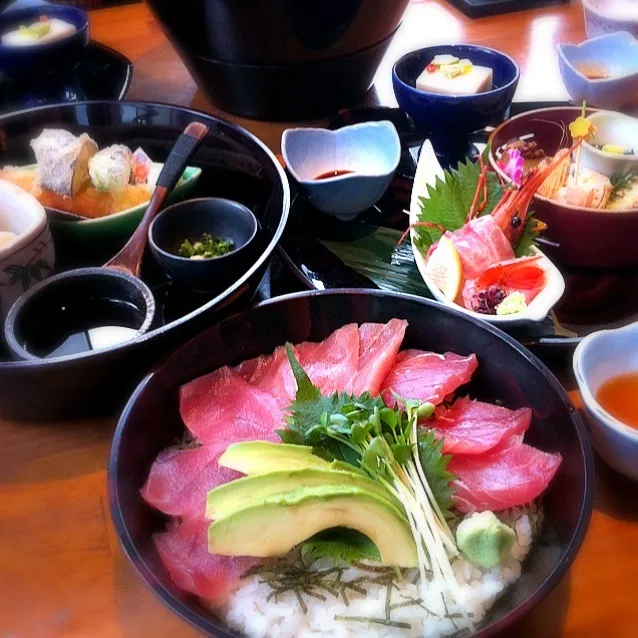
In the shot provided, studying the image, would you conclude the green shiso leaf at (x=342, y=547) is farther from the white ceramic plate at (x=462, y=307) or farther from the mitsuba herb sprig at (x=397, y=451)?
the white ceramic plate at (x=462, y=307)

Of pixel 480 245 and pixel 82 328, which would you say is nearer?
pixel 82 328

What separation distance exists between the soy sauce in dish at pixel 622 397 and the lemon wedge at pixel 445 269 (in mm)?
258

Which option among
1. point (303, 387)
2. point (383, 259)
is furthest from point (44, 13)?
point (303, 387)

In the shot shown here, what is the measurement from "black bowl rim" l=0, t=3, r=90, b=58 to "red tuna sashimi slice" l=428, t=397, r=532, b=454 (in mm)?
1256

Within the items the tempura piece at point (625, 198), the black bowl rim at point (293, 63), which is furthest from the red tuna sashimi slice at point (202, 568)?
the black bowl rim at point (293, 63)

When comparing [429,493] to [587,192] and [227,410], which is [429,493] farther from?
[587,192]

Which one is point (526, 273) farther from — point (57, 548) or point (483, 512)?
point (57, 548)

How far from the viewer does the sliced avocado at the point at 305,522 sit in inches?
23.1

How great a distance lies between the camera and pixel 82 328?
914 mm

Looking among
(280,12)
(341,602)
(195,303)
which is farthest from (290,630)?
(280,12)

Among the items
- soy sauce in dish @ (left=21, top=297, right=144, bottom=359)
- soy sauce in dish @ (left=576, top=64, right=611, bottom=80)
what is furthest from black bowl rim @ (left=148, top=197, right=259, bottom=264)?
soy sauce in dish @ (left=576, top=64, right=611, bottom=80)

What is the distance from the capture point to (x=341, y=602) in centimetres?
65

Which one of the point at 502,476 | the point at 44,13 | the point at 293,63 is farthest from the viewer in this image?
the point at 44,13

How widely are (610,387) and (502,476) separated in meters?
0.25
